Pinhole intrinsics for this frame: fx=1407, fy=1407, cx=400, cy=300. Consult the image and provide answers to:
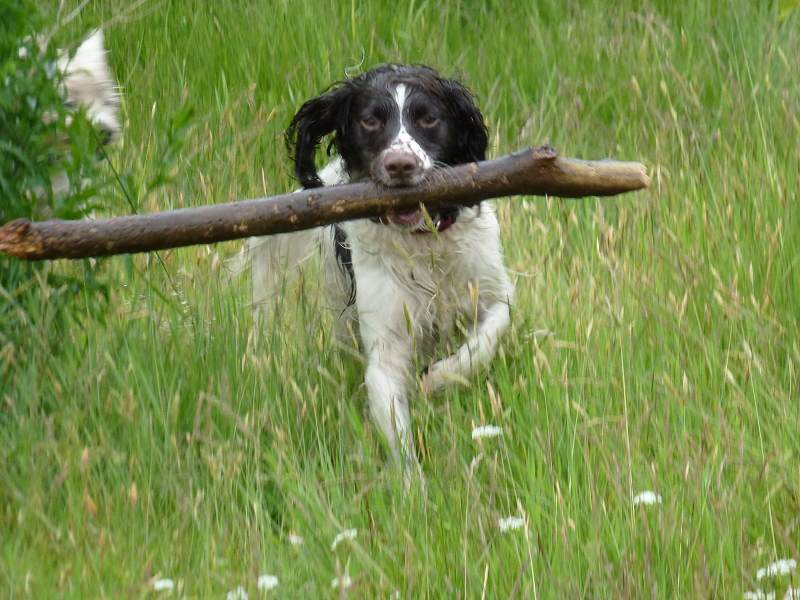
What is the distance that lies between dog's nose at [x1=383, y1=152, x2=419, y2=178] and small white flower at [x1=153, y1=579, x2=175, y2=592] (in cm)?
137

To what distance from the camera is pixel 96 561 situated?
2955 millimetres

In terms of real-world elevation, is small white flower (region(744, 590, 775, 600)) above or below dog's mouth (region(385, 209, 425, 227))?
below

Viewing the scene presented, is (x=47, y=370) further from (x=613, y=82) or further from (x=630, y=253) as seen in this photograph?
(x=613, y=82)

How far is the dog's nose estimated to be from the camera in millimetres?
3766

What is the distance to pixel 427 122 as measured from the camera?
4.38 metres

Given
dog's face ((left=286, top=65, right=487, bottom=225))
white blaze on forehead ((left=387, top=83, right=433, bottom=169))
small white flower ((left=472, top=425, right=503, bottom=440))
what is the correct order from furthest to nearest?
dog's face ((left=286, top=65, right=487, bottom=225)) < white blaze on forehead ((left=387, top=83, right=433, bottom=169)) < small white flower ((left=472, top=425, right=503, bottom=440))

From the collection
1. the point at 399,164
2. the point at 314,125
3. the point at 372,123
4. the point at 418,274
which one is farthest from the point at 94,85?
the point at 399,164

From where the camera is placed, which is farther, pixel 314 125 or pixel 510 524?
pixel 314 125

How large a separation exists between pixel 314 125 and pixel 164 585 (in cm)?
232

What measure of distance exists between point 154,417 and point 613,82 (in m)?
2.94

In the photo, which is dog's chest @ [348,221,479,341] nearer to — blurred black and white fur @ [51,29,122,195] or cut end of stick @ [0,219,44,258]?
blurred black and white fur @ [51,29,122,195]

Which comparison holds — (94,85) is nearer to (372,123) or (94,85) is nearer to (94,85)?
(94,85)

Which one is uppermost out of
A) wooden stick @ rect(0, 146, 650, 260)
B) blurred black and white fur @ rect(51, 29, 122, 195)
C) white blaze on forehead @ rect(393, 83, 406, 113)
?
blurred black and white fur @ rect(51, 29, 122, 195)

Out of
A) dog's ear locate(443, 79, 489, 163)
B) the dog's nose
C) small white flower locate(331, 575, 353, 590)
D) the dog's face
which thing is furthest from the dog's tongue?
small white flower locate(331, 575, 353, 590)
